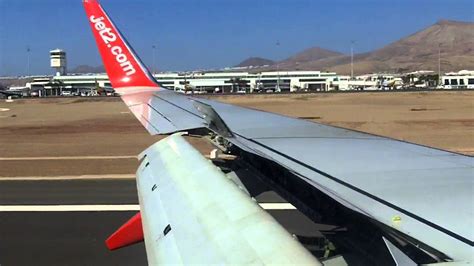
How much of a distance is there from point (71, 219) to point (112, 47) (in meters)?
2.60

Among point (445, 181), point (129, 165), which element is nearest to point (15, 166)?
point (129, 165)

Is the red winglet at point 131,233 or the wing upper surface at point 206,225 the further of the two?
the red winglet at point 131,233

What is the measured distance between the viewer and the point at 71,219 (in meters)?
7.51

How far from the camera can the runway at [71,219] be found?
5.79m

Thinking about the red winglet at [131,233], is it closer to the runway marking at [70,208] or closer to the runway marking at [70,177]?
the runway marking at [70,208]

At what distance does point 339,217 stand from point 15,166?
38.1ft

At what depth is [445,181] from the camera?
8.77 ft

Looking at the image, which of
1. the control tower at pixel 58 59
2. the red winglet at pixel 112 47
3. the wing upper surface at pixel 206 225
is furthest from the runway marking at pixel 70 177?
the control tower at pixel 58 59

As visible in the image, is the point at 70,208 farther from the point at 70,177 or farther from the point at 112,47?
the point at 70,177

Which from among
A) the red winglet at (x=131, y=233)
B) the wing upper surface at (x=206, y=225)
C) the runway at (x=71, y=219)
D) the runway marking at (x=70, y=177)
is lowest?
the runway at (x=71, y=219)

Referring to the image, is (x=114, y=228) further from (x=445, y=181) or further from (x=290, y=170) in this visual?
(x=445, y=181)

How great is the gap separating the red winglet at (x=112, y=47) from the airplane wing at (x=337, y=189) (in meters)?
2.71

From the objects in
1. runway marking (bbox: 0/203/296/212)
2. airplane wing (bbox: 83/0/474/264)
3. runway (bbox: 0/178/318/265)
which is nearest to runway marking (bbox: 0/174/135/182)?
runway (bbox: 0/178/318/265)

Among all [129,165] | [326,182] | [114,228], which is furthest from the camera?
[129,165]
